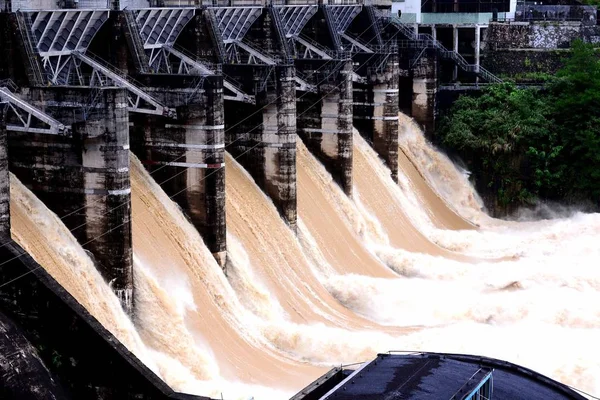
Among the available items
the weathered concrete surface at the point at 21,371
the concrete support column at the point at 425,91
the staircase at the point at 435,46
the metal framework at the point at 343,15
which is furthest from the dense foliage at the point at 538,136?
the weathered concrete surface at the point at 21,371

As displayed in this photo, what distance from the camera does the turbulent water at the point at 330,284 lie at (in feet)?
86.2

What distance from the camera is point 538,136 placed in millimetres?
49438

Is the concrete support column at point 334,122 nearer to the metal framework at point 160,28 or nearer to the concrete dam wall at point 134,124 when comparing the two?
the concrete dam wall at point 134,124

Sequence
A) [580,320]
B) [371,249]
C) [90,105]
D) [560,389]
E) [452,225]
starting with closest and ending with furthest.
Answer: [560,389], [90,105], [580,320], [371,249], [452,225]

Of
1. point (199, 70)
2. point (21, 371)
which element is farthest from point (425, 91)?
point (21, 371)

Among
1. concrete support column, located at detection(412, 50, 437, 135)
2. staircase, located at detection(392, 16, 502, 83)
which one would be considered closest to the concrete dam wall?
concrete support column, located at detection(412, 50, 437, 135)

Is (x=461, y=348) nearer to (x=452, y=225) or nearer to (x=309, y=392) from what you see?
(x=309, y=392)

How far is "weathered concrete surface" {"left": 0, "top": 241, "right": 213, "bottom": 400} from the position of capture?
20594mm

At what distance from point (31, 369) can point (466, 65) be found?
123 ft

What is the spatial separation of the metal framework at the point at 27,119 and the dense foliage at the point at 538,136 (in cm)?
2793

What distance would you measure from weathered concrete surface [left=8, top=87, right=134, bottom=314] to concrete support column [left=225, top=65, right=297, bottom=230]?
10.4 m

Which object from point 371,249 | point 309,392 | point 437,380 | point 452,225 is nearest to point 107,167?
point 309,392

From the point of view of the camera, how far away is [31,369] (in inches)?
787

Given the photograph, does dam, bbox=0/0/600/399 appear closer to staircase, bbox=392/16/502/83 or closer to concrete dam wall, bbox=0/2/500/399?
concrete dam wall, bbox=0/2/500/399
